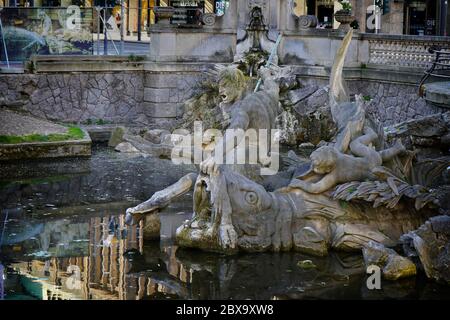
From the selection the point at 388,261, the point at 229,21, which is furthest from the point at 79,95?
the point at 388,261

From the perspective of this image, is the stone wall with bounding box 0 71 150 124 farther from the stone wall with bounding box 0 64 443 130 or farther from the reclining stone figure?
the reclining stone figure

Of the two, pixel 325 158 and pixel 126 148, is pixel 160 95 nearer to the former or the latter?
pixel 126 148

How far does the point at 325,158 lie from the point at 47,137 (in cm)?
920

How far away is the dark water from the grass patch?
398 cm

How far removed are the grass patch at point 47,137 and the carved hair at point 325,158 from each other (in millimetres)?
8959

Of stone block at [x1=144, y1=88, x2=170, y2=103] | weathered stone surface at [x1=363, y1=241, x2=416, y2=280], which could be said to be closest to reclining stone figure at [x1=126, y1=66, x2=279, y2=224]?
weathered stone surface at [x1=363, y1=241, x2=416, y2=280]

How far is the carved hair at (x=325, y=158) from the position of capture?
14242mm

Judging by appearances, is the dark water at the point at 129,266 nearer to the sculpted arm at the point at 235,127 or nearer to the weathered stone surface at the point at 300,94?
the sculpted arm at the point at 235,127

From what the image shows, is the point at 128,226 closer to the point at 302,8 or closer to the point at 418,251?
the point at 418,251

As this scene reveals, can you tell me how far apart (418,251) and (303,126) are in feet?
36.9

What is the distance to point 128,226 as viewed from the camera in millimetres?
15711

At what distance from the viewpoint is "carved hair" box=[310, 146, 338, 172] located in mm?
14242

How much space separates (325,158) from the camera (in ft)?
46.8

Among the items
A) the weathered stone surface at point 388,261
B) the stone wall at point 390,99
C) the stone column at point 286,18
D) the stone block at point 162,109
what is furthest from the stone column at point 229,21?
the weathered stone surface at point 388,261
